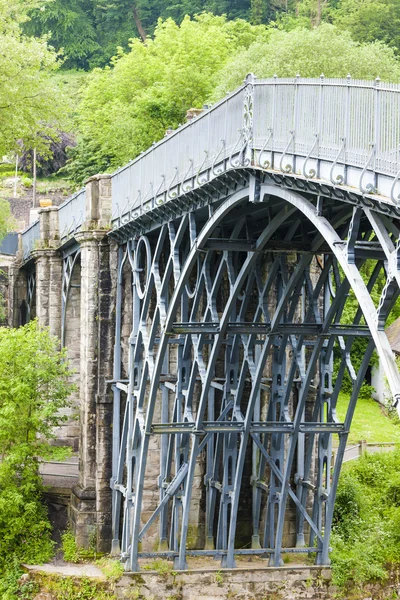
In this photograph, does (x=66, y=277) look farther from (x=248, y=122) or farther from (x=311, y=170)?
(x=311, y=170)

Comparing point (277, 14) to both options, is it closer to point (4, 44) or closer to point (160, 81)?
point (160, 81)

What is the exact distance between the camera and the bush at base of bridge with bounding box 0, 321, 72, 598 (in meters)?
26.7

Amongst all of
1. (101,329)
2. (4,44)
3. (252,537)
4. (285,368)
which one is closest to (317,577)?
(252,537)

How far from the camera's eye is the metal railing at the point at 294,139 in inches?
538

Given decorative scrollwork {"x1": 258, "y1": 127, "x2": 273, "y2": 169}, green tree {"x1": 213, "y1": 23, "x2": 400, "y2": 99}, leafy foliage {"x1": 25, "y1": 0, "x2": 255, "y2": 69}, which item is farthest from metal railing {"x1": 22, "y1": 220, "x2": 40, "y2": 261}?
leafy foliage {"x1": 25, "y1": 0, "x2": 255, "y2": 69}

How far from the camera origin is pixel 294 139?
16.4 metres

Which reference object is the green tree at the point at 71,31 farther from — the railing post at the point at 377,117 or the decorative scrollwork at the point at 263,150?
the railing post at the point at 377,117

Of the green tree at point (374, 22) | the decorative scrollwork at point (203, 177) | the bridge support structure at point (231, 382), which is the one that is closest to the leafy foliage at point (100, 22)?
the green tree at point (374, 22)

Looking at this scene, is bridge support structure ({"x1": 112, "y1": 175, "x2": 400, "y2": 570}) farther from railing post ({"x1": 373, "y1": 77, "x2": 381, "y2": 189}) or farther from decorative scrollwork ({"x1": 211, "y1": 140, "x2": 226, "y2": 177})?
railing post ({"x1": 373, "y1": 77, "x2": 381, "y2": 189})

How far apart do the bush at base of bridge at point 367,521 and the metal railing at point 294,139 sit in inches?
359

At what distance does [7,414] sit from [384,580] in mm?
Result: 9612

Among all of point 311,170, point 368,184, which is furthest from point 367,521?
point 368,184

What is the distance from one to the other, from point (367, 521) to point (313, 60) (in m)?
17.6

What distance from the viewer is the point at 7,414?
89.7 feet
